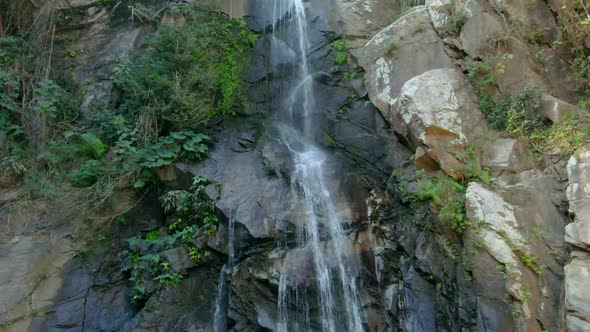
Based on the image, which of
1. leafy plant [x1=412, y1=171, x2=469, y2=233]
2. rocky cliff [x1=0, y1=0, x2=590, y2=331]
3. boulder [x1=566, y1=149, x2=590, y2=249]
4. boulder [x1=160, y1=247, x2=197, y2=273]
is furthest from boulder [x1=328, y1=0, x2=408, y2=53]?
boulder [x1=160, y1=247, x2=197, y2=273]

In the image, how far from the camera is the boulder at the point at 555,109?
20.1ft

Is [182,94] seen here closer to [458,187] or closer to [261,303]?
[261,303]

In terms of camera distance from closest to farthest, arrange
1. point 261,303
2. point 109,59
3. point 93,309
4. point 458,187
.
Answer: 1. point 458,187
2. point 261,303
3. point 93,309
4. point 109,59

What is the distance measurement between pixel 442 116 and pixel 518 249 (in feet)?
7.54

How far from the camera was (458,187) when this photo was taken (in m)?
5.94

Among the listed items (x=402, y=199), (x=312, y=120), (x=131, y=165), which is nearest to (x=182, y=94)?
(x=131, y=165)

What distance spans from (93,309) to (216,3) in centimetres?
727

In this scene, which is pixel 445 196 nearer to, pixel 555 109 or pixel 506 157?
pixel 506 157

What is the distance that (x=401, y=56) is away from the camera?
8094 millimetres

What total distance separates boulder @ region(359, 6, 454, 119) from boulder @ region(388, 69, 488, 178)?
0.76 metres

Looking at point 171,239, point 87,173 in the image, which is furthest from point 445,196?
point 87,173

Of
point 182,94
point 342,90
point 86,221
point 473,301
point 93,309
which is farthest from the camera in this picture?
point 342,90

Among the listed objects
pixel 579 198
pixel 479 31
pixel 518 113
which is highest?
pixel 479 31

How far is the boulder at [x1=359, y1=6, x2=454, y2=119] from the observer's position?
780cm
